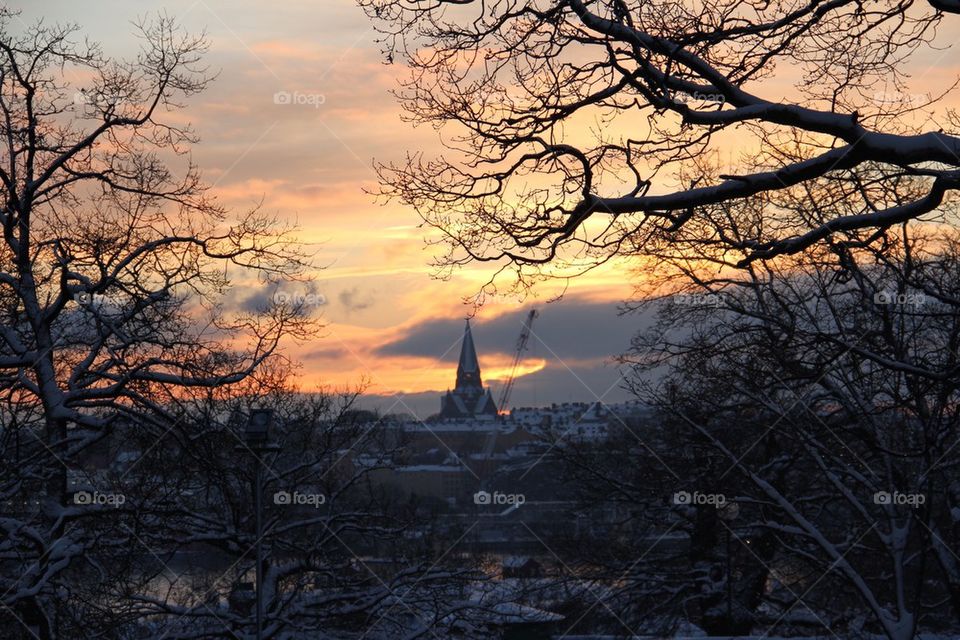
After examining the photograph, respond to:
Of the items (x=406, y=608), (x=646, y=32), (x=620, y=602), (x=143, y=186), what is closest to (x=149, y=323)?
(x=143, y=186)

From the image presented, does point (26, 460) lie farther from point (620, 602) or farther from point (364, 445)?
point (620, 602)

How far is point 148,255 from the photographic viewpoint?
13.2 metres

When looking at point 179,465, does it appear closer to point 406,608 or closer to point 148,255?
point 148,255

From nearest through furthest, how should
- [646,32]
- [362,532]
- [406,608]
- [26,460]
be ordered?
[646,32] < [26,460] < [406,608] < [362,532]

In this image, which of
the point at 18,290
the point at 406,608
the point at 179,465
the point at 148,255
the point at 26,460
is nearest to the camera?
the point at 26,460

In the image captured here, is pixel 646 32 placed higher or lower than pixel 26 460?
higher

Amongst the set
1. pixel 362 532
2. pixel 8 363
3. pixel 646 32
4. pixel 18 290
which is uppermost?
pixel 646 32

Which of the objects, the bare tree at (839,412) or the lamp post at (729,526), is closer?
the bare tree at (839,412)

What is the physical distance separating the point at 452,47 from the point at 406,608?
1106 centimetres

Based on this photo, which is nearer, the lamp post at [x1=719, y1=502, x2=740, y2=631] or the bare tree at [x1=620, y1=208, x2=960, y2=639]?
the bare tree at [x1=620, y1=208, x2=960, y2=639]

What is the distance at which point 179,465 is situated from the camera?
1405 cm

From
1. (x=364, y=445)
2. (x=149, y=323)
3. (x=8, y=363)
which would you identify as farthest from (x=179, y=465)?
(x=364, y=445)

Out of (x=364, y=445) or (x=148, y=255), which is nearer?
(x=148, y=255)

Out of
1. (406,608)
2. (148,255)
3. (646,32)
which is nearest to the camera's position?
(646,32)
